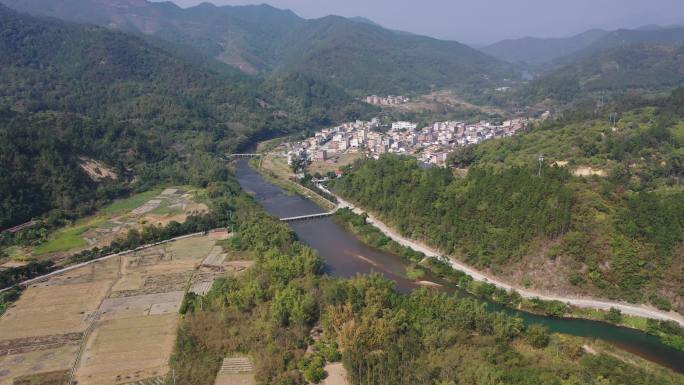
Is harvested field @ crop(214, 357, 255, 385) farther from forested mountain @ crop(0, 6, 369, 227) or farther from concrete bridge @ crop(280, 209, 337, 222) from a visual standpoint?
forested mountain @ crop(0, 6, 369, 227)

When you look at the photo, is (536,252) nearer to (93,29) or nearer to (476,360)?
(476,360)

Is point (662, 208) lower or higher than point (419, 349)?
higher

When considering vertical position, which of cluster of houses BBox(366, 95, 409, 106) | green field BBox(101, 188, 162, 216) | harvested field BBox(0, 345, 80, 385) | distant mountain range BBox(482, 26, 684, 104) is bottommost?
harvested field BBox(0, 345, 80, 385)

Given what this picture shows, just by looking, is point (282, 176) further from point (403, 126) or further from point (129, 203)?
point (403, 126)

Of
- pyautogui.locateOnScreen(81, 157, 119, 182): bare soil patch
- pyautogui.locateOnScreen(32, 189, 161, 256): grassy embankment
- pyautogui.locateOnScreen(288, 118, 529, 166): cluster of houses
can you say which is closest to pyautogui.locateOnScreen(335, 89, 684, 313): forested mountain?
pyautogui.locateOnScreen(288, 118, 529, 166): cluster of houses

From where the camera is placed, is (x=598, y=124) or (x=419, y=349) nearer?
(x=419, y=349)

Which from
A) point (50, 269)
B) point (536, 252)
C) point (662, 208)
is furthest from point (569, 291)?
point (50, 269)
